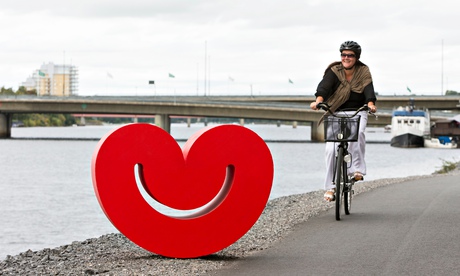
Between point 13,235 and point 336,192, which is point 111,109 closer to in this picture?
point 13,235

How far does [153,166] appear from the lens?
863 centimetres

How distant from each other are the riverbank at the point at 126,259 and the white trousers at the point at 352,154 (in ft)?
2.70

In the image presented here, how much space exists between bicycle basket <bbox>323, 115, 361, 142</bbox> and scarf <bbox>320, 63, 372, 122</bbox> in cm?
40

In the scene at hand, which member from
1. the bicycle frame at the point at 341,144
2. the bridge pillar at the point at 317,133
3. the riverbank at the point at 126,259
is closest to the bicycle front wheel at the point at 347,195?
the bicycle frame at the point at 341,144

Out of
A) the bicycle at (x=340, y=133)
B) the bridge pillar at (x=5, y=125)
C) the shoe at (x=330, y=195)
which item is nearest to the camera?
the bicycle at (x=340, y=133)

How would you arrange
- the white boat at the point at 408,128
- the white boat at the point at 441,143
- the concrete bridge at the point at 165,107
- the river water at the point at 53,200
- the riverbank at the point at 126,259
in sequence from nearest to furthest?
the riverbank at the point at 126,259, the river water at the point at 53,200, the white boat at the point at 441,143, the white boat at the point at 408,128, the concrete bridge at the point at 165,107

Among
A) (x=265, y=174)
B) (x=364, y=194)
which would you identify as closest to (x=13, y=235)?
(x=364, y=194)

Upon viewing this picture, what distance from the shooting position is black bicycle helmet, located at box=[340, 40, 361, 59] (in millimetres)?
11633

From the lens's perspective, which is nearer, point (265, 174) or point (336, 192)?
point (265, 174)

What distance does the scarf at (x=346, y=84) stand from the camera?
11.6 meters

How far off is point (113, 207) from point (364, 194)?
28.7 feet

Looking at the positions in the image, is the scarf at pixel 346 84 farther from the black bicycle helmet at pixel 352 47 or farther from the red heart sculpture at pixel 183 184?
the red heart sculpture at pixel 183 184

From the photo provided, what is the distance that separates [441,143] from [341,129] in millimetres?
78577

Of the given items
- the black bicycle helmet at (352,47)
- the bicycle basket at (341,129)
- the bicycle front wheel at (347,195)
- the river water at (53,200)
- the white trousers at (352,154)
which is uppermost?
the black bicycle helmet at (352,47)
